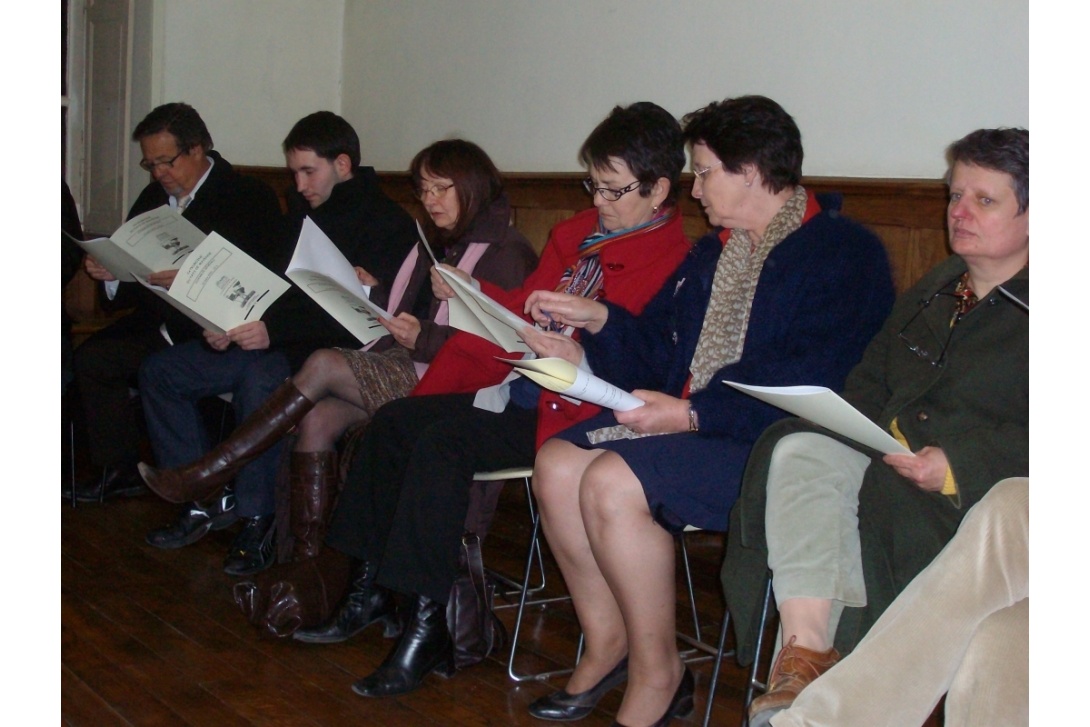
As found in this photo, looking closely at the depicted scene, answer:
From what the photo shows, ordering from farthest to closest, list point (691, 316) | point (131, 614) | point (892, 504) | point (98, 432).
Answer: point (98, 432)
point (131, 614)
point (691, 316)
point (892, 504)

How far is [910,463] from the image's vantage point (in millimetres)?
1703

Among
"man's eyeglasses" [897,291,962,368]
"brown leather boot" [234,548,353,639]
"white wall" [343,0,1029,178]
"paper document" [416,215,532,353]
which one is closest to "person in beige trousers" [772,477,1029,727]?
"man's eyeglasses" [897,291,962,368]

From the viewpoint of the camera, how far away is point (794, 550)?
1769mm

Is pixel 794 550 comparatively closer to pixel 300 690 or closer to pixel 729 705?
pixel 729 705

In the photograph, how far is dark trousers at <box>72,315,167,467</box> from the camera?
3.68 meters

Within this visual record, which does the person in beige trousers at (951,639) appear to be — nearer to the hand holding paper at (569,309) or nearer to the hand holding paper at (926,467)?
the hand holding paper at (926,467)

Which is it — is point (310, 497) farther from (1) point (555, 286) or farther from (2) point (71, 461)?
(2) point (71, 461)

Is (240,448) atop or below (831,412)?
below

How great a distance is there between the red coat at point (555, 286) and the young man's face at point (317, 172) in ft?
3.16

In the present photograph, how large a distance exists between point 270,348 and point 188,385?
1.03 ft

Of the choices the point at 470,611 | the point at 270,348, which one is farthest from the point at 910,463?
the point at 270,348

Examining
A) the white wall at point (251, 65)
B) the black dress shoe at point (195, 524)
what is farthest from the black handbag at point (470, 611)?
the white wall at point (251, 65)

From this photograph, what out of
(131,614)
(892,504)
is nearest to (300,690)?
(131,614)
